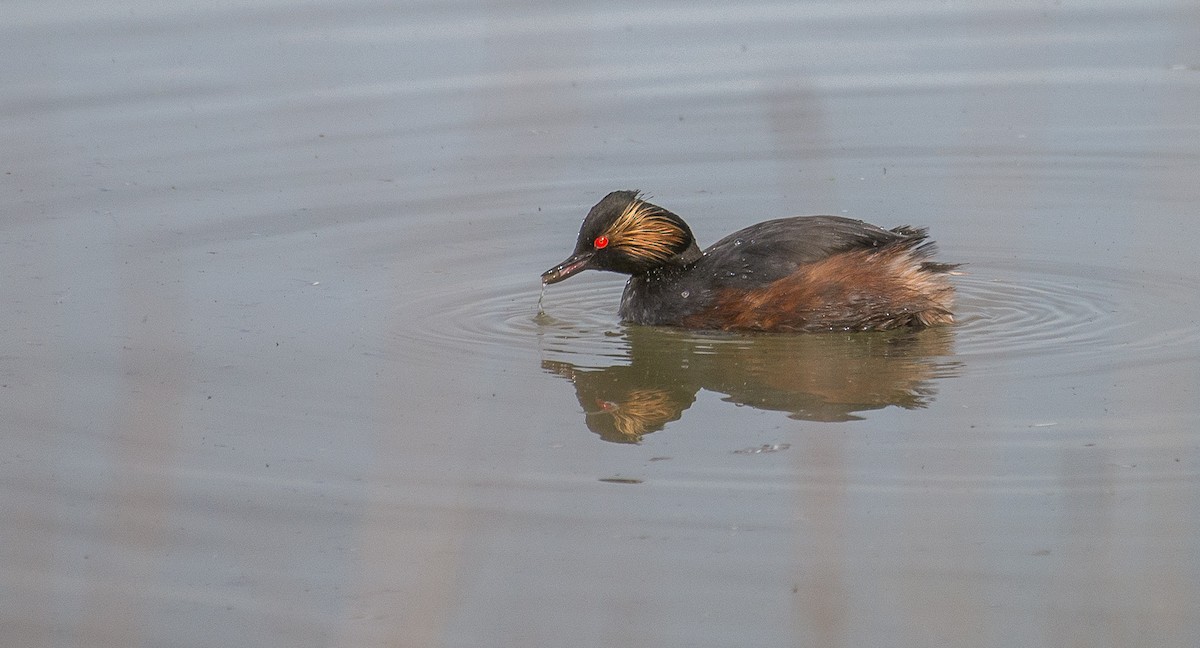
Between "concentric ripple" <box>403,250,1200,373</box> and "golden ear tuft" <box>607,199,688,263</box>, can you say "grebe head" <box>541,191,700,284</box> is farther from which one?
"concentric ripple" <box>403,250,1200,373</box>

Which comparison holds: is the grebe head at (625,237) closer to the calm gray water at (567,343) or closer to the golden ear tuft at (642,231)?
the golden ear tuft at (642,231)

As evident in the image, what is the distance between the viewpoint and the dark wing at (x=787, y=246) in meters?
7.76

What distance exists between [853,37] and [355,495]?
743cm

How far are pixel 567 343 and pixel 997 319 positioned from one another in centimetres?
183

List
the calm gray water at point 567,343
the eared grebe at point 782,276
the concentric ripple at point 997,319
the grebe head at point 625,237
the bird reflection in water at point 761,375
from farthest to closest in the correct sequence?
the grebe head at point 625,237 → the eared grebe at point 782,276 → the concentric ripple at point 997,319 → the bird reflection in water at point 761,375 → the calm gray water at point 567,343

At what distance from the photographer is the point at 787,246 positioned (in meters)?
7.79

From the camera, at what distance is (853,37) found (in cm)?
1239

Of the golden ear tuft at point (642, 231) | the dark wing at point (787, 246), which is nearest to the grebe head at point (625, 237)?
the golden ear tuft at point (642, 231)

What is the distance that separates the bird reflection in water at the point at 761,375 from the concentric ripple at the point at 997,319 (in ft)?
0.49

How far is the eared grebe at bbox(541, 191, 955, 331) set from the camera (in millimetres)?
7723

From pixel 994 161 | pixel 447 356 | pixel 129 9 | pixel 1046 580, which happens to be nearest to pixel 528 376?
pixel 447 356

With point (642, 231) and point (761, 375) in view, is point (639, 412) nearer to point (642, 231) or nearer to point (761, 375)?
point (761, 375)

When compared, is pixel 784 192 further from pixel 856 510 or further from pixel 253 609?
pixel 253 609

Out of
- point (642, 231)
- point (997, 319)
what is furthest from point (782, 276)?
point (997, 319)
